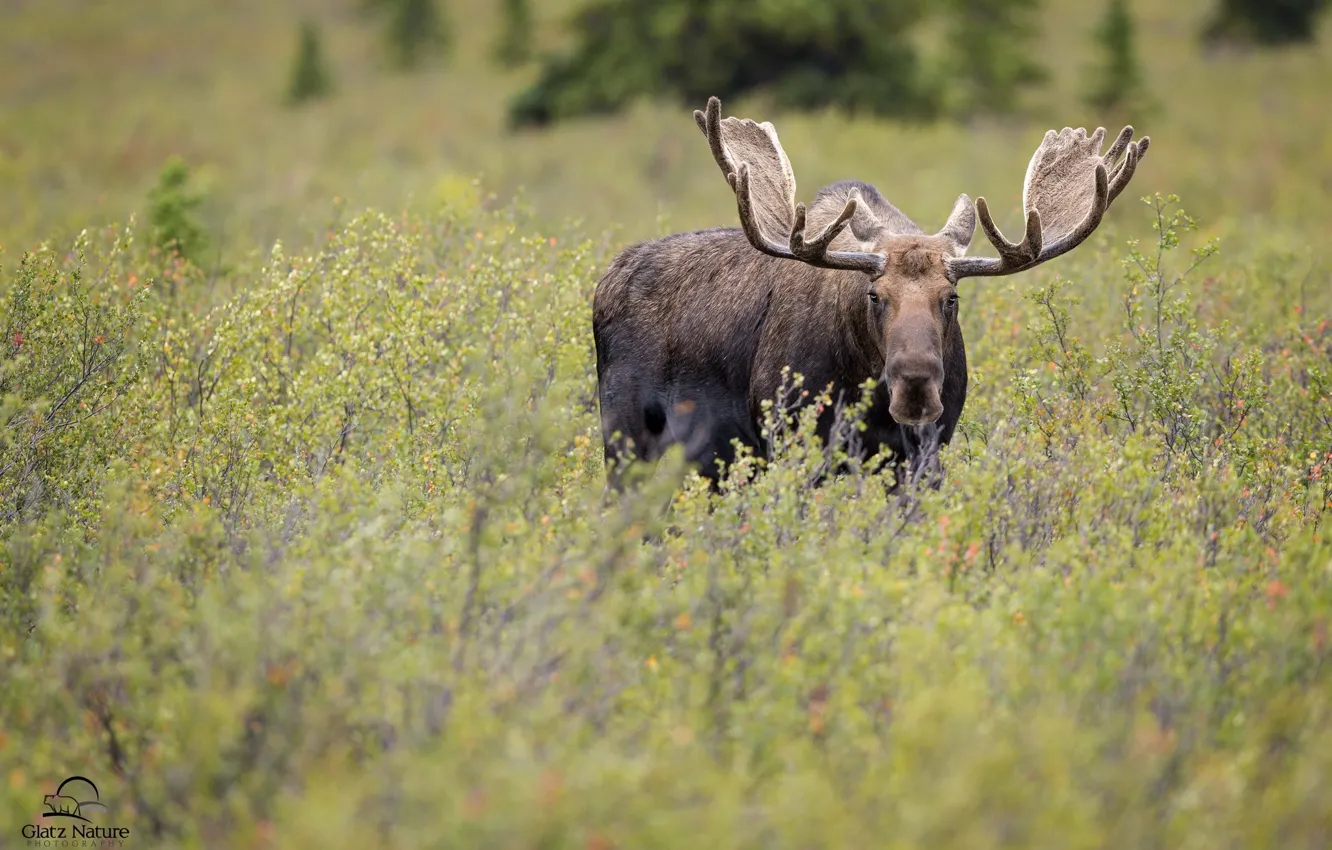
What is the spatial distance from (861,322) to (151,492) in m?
3.65

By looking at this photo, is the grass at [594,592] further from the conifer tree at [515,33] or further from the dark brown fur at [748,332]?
the conifer tree at [515,33]

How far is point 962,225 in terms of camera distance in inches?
291

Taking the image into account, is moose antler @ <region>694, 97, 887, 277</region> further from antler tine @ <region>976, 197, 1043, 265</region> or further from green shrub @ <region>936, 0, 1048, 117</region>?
green shrub @ <region>936, 0, 1048, 117</region>

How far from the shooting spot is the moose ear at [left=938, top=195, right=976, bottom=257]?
7281 mm

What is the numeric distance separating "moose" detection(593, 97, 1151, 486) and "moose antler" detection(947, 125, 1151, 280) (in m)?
0.01

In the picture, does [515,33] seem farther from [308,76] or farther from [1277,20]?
[1277,20]

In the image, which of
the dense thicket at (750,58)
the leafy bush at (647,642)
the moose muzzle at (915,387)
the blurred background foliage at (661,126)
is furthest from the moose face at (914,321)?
the dense thicket at (750,58)

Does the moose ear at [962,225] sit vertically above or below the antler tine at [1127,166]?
below

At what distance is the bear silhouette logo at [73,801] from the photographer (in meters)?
4.11

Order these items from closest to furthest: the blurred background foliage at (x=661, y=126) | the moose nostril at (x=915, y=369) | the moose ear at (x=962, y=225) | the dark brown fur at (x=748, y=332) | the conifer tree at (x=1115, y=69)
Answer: the moose nostril at (x=915, y=369), the dark brown fur at (x=748, y=332), the moose ear at (x=962, y=225), the blurred background foliage at (x=661, y=126), the conifer tree at (x=1115, y=69)

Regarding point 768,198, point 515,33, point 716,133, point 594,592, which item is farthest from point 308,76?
point 594,592

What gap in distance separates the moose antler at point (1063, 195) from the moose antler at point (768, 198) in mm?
621

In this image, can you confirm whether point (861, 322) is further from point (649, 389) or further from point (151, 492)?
point (151, 492)

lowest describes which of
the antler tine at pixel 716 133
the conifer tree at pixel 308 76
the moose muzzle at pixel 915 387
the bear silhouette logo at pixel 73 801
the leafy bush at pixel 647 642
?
the bear silhouette logo at pixel 73 801
